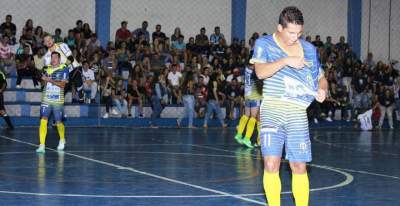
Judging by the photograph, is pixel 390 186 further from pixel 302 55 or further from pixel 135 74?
pixel 135 74

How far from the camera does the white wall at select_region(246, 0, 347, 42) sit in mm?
37562

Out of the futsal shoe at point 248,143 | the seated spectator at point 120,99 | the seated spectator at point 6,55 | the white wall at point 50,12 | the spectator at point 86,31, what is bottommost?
the futsal shoe at point 248,143

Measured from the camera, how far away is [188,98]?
29.0m

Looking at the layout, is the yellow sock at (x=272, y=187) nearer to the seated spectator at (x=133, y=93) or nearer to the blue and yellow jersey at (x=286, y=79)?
the blue and yellow jersey at (x=286, y=79)

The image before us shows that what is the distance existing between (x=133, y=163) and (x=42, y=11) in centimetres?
1859

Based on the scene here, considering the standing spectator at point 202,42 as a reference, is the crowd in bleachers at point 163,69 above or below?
below

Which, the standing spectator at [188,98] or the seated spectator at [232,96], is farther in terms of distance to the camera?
the seated spectator at [232,96]

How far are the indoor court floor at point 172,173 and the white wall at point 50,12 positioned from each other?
34.4 feet

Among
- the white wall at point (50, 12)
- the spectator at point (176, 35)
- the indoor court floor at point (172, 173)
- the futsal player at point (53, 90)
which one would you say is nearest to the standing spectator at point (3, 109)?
the indoor court floor at point (172, 173)

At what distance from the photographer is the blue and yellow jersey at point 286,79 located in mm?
7871

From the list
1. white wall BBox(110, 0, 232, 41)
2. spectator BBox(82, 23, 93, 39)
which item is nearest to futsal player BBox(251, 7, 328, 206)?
spectator BBox(82, 23, 93, 39)

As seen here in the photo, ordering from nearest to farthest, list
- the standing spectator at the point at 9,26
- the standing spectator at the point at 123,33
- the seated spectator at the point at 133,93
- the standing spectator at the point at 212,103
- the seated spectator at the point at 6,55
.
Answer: the seated spectator at the point at 6,55 → the seated spectator at the point at 133,93 → the standing spectator at the point at 9,26 → the standing spectator at the point at 212,103 → the standing spectator at the point at 123,33

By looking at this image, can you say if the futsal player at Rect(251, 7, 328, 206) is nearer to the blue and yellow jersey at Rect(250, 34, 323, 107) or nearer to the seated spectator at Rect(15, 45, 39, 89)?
the blue and yellow jersey at Rect(250, 34, 323, 107)

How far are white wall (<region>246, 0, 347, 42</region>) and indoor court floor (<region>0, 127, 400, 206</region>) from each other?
1610 cm
